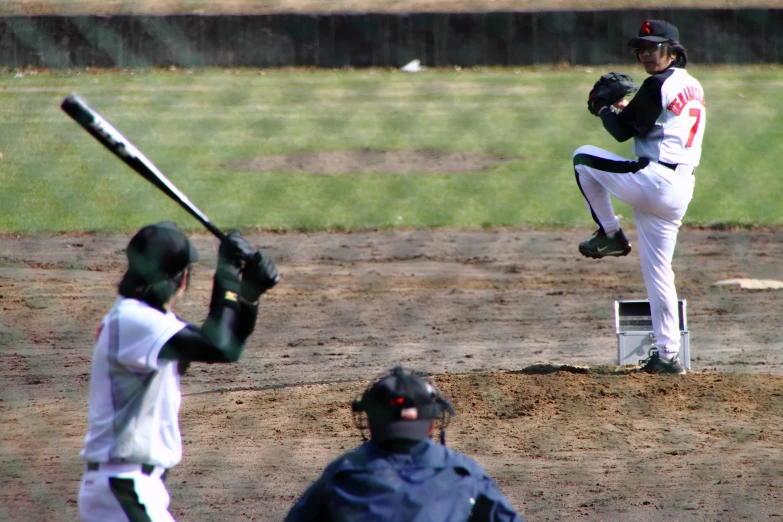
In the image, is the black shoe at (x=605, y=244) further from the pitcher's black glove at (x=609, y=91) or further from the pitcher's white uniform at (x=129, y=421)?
the pitcher's white uniform at (x=129, y=421)

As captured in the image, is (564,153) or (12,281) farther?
(564,153)

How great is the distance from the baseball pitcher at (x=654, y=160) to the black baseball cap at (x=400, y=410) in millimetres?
3012

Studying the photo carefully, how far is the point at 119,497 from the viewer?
2.44 m

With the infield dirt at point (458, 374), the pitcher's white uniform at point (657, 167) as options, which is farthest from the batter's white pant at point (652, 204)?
the infield dirt at point (458, 374)

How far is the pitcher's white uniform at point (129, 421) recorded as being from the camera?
2.44 meters

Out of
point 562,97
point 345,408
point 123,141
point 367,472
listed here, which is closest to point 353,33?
point 562,97

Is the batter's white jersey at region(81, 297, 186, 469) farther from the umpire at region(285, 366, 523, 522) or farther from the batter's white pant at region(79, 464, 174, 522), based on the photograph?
the umpire at region(285, 366, 523, 522)

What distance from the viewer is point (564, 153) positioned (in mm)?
11648

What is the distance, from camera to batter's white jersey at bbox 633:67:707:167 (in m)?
4.76

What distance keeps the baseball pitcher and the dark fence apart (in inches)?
303

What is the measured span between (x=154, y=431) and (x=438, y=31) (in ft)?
38.8

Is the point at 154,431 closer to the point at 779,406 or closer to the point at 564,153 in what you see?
the point at 779,406

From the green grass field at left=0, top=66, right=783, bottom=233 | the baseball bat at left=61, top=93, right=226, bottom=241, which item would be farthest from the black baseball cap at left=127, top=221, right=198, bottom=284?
the green grass field at left=0, top=66, right=783, bottom=233

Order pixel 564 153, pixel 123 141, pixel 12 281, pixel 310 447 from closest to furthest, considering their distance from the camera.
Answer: pixel 123 141 < pixel 310 447 < pixel 12 281 < pixel 564 153
